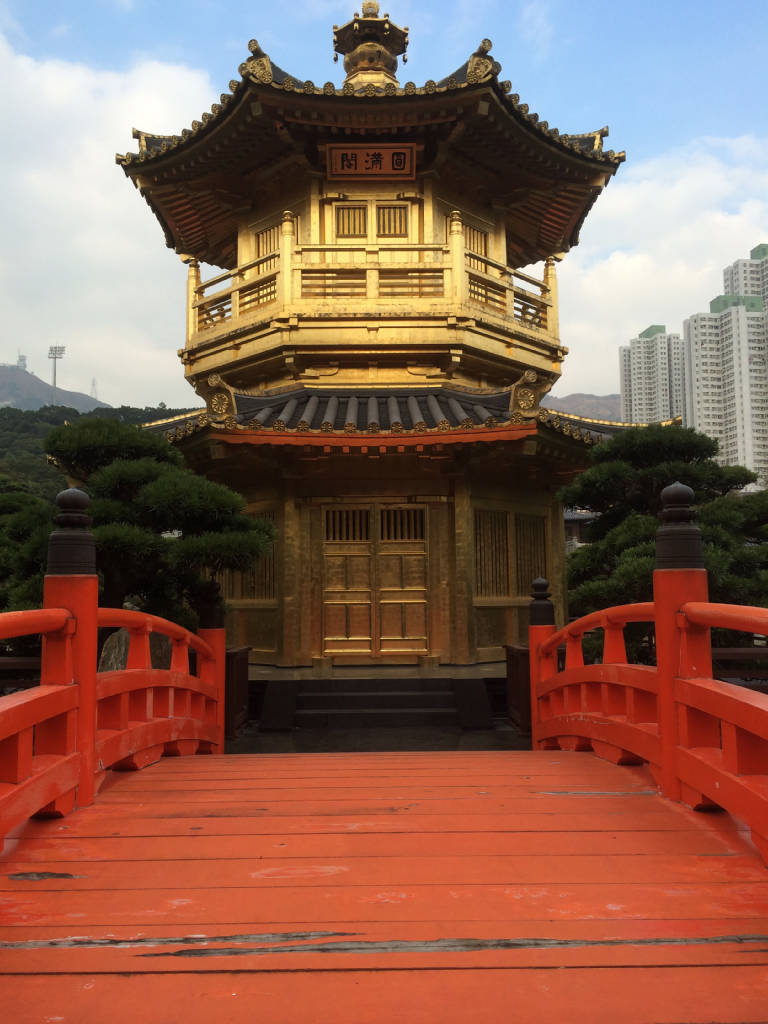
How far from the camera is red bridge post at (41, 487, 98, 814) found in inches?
138

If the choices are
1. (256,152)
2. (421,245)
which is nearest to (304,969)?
(421,245)

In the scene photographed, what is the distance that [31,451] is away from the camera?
41.3 m

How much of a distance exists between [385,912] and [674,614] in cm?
205

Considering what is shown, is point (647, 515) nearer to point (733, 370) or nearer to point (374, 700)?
point (374, 700)

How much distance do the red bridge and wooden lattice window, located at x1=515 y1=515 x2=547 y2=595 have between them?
625 centimetres

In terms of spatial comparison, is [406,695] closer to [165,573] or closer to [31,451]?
[165,573]

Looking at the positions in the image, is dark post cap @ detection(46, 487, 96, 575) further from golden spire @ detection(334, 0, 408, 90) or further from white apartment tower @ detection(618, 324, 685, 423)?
white apartment tower @ detection(618, 324, 685, 423)

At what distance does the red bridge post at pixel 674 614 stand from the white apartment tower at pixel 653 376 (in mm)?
54116

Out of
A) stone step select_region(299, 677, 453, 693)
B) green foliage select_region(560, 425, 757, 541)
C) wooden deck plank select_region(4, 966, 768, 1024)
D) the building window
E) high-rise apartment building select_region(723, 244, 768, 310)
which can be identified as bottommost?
stone step select_region(299, 677, 453, 693)

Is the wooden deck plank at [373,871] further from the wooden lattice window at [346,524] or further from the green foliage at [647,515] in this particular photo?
the wooden lattice window at [346,524]

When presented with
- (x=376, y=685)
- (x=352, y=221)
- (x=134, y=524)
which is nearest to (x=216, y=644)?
(x=134, y=524)

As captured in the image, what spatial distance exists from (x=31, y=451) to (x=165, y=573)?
125ft

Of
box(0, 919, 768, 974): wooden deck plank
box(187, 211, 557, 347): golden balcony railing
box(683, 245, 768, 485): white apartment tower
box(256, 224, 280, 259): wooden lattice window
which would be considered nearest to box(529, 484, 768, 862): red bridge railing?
box(0, 919, 768, 974): wooden deck plank

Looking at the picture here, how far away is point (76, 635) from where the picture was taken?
11.8 feet
